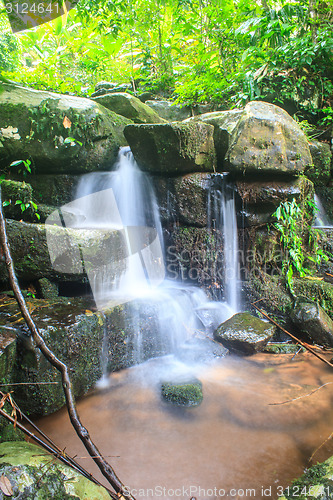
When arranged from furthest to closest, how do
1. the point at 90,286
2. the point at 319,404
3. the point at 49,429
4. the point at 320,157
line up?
1. the point at 320,157
2. the point at 90,286
3. the point at 319,404
4. the point at 49,429

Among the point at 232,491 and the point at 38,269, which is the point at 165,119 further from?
the point at 232,491

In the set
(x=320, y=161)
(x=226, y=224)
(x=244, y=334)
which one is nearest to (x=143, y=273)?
(x=226, y=224)

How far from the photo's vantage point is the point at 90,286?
3.96 meters

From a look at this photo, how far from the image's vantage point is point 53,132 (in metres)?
5.18

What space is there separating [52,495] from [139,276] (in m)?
3.44

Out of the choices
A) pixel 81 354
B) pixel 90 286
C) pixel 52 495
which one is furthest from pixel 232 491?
pixel 90 286

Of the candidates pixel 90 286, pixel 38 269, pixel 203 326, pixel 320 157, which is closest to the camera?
pixel 38 269

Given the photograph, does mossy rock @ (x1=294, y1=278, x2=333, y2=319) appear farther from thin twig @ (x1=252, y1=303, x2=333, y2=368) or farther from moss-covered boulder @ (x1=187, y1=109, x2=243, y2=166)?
moss-covered boulder @ (x1=187, y1=109, x2=243, y2=166)

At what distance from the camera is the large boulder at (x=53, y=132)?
16.4 feet

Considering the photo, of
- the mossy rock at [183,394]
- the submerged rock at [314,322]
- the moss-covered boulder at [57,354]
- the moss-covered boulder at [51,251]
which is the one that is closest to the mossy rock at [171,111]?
the moss-covered boulder at [51,251]

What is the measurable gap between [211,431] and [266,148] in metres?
3.88

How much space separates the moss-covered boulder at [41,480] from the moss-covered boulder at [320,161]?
6.05 meters

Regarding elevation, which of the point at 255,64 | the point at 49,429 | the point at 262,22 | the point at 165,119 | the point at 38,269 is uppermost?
the point at 262,22

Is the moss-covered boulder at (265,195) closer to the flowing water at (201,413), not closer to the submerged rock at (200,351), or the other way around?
the flowing water at (201,413)
